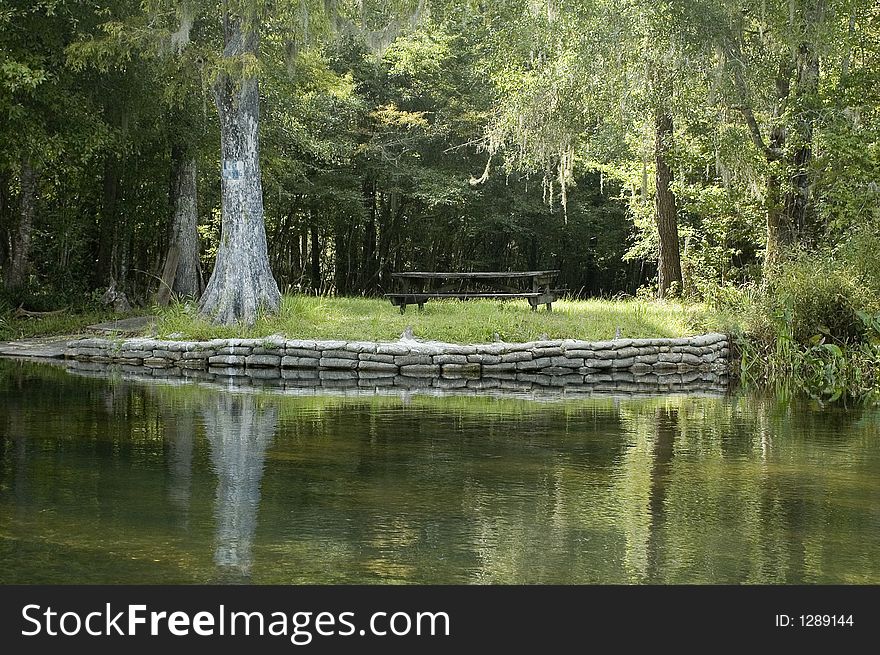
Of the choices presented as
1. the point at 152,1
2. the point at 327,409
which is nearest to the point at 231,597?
the point at 327,409

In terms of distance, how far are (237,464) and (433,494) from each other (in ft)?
5.98

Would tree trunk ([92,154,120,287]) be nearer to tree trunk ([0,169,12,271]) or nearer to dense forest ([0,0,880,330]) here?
dense forest ([0,0,880,330])

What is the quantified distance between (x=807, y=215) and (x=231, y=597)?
65.3 ft

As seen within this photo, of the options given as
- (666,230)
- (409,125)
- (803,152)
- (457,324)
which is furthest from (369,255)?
(457,324)

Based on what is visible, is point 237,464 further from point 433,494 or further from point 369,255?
point 369,255

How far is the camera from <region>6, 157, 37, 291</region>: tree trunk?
939 inches

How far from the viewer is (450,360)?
57.4 feet

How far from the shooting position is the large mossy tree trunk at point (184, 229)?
25.8m

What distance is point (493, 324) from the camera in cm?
1866

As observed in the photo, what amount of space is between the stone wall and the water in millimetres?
4612

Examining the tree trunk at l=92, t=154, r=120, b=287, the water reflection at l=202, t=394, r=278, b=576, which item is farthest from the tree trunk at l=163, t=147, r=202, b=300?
the water reflection at l=202, t=394, r=278, b=576

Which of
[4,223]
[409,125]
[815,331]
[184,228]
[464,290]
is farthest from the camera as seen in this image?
[409,125]

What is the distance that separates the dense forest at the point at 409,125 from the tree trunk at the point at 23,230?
0.05 meters

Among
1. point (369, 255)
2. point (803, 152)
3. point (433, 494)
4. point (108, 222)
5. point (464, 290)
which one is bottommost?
point (433, 494)
